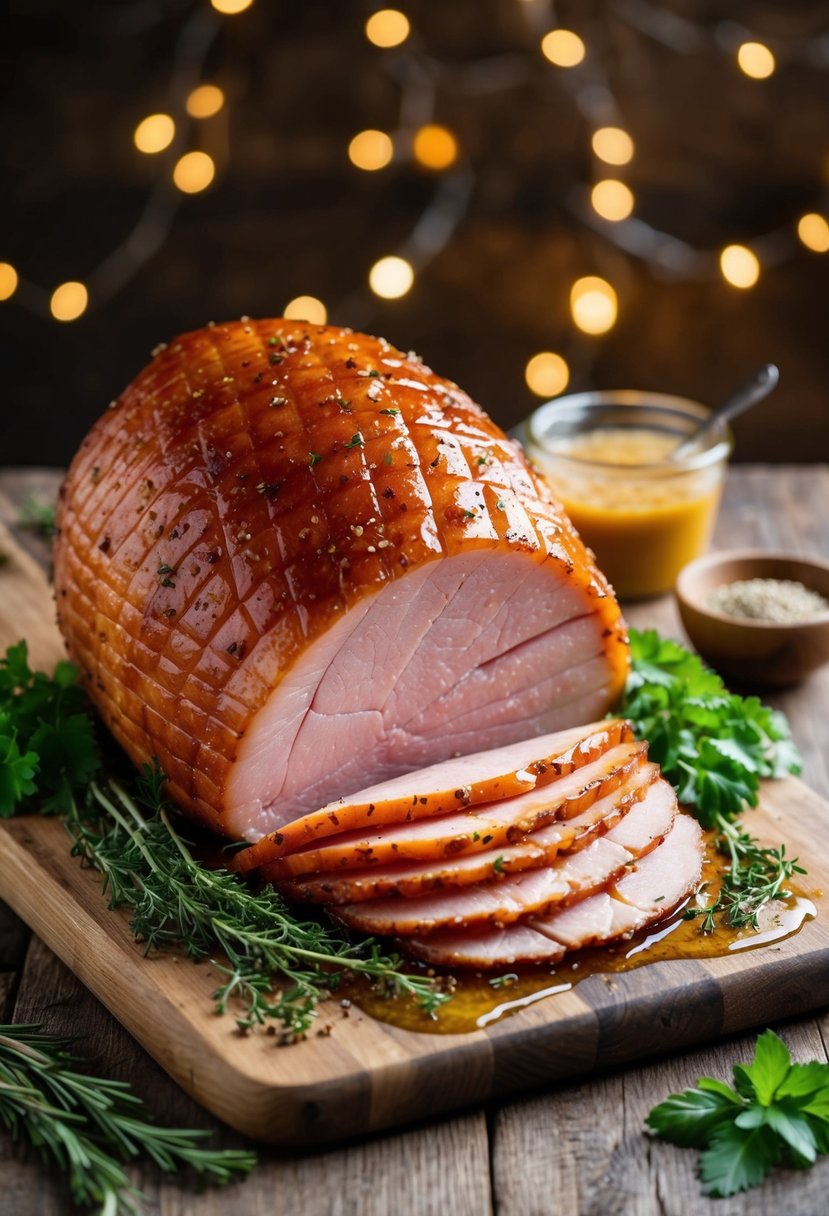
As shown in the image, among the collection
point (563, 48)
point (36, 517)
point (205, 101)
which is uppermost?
point (205, 101)

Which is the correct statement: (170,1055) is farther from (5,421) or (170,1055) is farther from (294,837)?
(5,421)

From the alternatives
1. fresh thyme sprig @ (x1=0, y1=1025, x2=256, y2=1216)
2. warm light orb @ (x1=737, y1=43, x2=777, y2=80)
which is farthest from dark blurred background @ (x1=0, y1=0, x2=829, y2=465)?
fresh thyme sprig @ (x1=0, y1=1025, x2=256, y2=1216)

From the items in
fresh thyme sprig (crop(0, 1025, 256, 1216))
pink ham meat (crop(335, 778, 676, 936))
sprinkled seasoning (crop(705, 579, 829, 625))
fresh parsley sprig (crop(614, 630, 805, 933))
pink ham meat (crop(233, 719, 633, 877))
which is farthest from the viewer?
sprinkled seasoning (crop(705, 579, 829, 625))

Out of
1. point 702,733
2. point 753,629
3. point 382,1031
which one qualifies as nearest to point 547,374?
point 753,629

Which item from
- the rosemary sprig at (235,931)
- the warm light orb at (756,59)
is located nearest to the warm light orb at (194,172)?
the warm light orb at (756,59)

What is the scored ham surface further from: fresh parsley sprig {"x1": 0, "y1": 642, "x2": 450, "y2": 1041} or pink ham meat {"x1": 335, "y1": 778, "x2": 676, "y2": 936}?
pink ham meat {"x1": 335, "y1": 778, "x2": 676, "y2": 936}

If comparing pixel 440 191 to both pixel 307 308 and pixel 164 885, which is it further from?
pixel 164 885

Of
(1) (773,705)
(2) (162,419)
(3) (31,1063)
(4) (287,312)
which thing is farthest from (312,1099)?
(4) (287,312)
